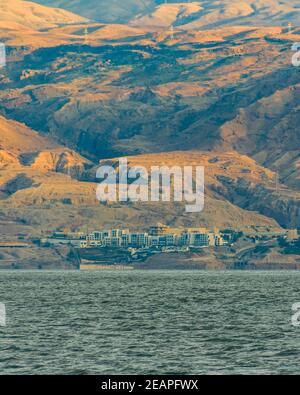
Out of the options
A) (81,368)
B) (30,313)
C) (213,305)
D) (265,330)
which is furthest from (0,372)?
(213,305)

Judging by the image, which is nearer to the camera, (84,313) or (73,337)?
(73,337)

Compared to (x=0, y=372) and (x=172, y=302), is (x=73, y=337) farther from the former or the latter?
(x=172, y=302)

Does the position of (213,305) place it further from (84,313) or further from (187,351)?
(187,351)

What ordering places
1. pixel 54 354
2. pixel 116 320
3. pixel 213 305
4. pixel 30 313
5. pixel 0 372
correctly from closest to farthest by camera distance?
pixel 0 372 → pixel 54 354 → pixel 116 320 → pixel 30 313 → pixel 213 305
